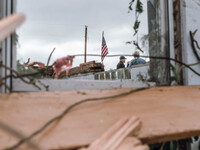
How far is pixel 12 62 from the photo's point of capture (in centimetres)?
94

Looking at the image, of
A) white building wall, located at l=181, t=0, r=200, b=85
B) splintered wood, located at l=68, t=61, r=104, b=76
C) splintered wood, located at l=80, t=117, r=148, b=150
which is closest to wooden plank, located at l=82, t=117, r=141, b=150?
splintered wood, located at l=80, t=117, r=148, b=150

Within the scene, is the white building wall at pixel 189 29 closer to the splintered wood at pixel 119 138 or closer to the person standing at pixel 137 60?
the person standing at pixel 137 60

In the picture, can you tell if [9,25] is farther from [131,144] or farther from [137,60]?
[137,60]

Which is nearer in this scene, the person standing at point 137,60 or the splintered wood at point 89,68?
the person standing at point 137,60

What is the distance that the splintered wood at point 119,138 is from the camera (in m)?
0.72

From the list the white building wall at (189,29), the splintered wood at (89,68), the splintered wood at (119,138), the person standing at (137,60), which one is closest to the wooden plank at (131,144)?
the splintered wood at (119,138)

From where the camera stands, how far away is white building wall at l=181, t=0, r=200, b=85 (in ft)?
4.70

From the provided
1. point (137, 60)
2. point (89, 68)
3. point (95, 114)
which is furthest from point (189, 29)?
point (89, 68)

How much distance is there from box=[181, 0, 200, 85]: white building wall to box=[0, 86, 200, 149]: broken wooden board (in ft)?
1.16

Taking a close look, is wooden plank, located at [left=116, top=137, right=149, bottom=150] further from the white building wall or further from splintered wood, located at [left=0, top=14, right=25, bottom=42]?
the white building wall

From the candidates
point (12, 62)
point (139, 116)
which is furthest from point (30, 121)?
point (139, 116)

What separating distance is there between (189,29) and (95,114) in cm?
98

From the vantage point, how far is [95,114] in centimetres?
85

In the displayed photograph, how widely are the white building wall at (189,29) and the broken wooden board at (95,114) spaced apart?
35 cm
